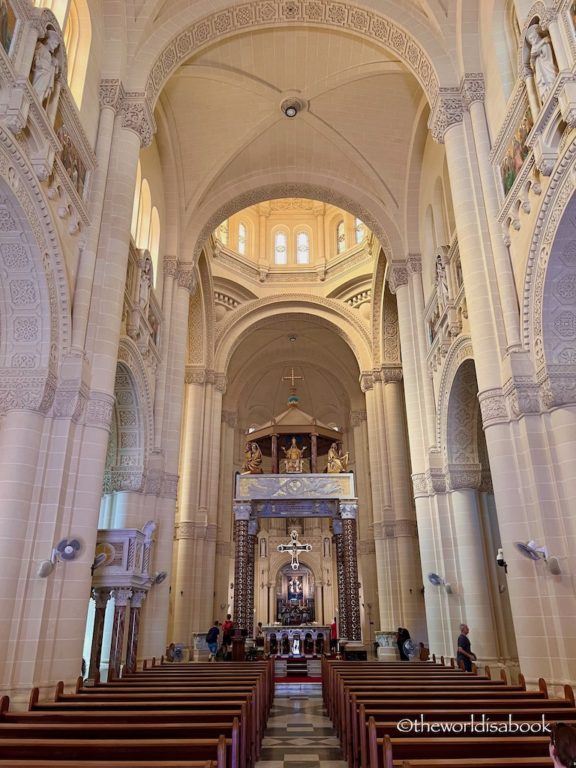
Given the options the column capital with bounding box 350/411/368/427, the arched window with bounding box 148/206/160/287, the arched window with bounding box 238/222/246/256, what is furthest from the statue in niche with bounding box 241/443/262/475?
the arched window with bounding box 148/206/160/287

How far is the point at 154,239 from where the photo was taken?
16656mm

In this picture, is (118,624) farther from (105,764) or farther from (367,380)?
(367,380)

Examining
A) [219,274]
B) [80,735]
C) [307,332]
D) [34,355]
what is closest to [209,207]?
[219,274]

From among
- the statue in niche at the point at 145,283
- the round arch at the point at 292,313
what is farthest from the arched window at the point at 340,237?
the statue in niche at the point at 145,283

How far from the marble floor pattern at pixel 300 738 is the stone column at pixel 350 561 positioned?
27.2 feet

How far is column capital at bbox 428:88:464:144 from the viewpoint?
11.9 metres

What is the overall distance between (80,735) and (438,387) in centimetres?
1187

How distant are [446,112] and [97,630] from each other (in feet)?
40.3

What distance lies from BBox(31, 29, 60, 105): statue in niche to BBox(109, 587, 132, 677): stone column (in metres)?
8.71

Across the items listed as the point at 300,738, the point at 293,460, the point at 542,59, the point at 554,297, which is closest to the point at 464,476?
the point at 554,297

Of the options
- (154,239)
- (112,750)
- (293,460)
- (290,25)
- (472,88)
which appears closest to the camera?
(112,750)

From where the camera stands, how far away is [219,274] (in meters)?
26.6

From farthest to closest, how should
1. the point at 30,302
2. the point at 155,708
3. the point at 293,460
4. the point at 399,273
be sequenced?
1. the point at 293,460
2. the point at 399,273
3. the point at 30,302
4. the point at 155,708

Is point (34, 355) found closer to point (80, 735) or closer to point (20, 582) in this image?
point (20, 582)
